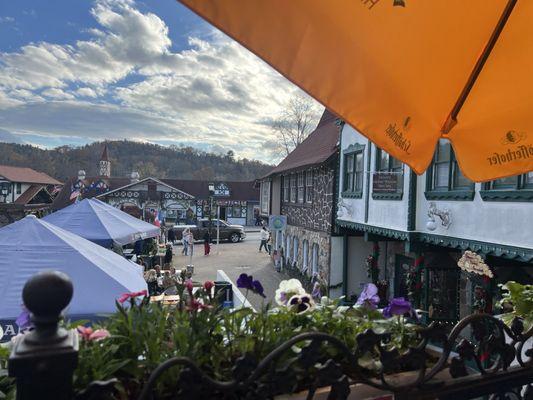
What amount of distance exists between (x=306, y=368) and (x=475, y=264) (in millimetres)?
6204

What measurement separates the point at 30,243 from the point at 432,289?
845 centimetres

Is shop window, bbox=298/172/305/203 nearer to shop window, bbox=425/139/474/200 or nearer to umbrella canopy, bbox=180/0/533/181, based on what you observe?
shop window, bbox=425/139/474/200

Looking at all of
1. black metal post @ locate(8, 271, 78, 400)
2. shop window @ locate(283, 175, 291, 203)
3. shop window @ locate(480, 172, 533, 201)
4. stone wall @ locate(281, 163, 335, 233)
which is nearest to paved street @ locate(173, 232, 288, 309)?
stone wall @ locate(281, 163, 335, 233)

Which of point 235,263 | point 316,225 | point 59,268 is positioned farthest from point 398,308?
point 235,263

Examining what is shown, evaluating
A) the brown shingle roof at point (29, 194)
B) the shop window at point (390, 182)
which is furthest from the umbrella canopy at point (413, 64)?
the brown shingle roof at point (29, 194)

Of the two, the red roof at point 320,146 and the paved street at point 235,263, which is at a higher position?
the red roof at point 320,146

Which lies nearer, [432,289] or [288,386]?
[288,386]

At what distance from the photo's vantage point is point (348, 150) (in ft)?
41.1

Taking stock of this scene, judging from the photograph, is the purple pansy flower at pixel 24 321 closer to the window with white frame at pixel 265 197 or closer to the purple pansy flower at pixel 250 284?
the purple pansy flower at pixel 250 284

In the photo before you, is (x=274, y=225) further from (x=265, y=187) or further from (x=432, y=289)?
(x=432, y=289)

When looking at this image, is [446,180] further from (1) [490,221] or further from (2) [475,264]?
(2) [475,264]

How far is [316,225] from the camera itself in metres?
14.9

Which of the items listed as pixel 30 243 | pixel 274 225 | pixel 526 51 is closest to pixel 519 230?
pixel 526 51

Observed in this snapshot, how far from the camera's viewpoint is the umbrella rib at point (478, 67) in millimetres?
1917
